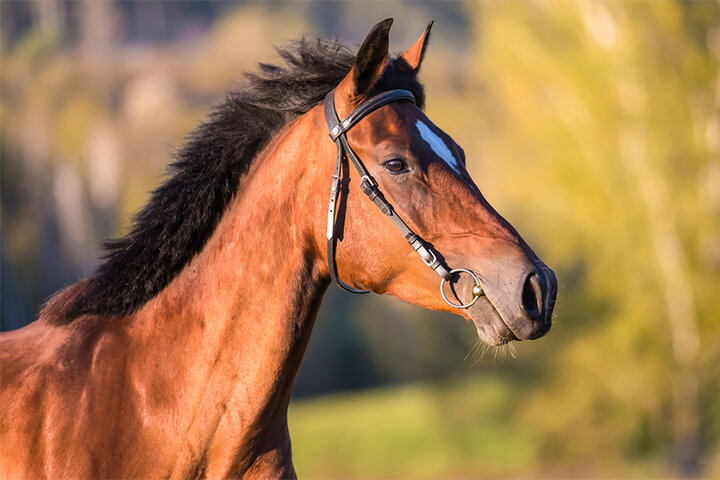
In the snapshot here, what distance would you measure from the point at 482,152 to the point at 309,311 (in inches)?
714

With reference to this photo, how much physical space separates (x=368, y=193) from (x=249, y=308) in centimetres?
66

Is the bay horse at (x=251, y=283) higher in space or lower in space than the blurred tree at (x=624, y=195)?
higher

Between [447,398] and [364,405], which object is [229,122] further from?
[364,405]

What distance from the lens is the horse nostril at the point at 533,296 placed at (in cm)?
254

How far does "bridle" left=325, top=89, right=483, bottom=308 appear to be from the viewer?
270 cm

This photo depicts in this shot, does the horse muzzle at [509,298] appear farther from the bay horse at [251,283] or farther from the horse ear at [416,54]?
the horse ear at [416,54]

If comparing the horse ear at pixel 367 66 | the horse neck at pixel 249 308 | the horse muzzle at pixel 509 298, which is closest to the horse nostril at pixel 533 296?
the horse muzzle at pixel 509 298

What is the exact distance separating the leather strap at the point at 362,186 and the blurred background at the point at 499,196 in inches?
311

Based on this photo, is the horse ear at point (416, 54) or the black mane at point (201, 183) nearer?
the black mane at point (201, 183)

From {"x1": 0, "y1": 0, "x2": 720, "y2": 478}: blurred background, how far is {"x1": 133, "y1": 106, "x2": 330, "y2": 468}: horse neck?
7.90 meters

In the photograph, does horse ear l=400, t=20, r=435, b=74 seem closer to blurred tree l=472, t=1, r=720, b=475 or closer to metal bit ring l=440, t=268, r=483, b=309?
metal bit ring l=440, t=268, r=483, b=309

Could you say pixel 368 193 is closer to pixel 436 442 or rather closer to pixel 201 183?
pixel 201 183

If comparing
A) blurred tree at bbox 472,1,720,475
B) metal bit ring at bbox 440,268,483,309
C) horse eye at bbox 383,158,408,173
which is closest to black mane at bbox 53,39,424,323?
horse eye at bbox 383,158,408,173

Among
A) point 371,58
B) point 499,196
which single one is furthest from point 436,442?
point 371,58
